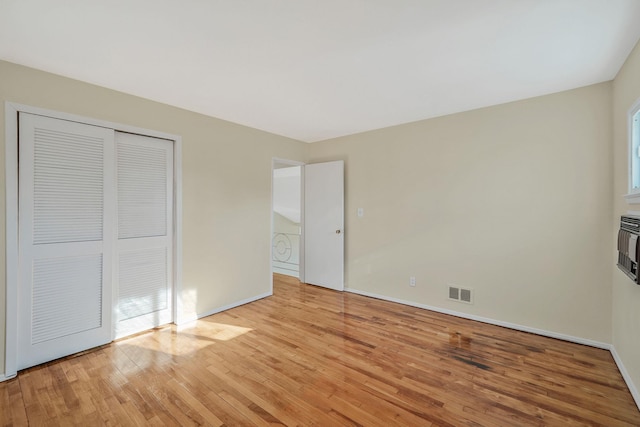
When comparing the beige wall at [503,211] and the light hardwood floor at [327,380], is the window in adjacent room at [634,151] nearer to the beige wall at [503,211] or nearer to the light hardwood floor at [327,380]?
the beige wall at [503,211]

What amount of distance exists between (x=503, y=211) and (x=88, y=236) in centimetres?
414

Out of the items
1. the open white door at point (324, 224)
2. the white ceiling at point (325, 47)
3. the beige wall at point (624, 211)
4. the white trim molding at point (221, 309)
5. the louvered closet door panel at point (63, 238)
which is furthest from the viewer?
the open white door at point (324, 224)

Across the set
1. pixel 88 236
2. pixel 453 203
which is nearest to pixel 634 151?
pixel 453 203

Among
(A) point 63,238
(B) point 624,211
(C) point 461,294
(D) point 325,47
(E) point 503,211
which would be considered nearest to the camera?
(D) point 325,47

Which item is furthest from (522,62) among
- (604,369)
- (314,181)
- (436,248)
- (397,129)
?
(314,181)

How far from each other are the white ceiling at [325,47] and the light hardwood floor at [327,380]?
244 centimetres

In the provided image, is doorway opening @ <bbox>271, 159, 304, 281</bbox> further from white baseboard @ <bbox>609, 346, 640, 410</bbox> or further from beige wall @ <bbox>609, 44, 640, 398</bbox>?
white baseboard @ <bbox>609, 346, 640, 410</bbox>

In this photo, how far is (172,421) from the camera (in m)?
1.72

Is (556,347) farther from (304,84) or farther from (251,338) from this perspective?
(304,84)

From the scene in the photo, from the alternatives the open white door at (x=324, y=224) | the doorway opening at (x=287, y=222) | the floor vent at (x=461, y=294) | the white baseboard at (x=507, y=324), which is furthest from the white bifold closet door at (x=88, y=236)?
the floor vent at (x=461, y=294)

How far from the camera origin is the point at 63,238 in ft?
7.95

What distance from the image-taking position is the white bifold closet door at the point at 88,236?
2.27 metres

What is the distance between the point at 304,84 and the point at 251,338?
2505 millimetres

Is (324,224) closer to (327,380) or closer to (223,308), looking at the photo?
(223,308)
